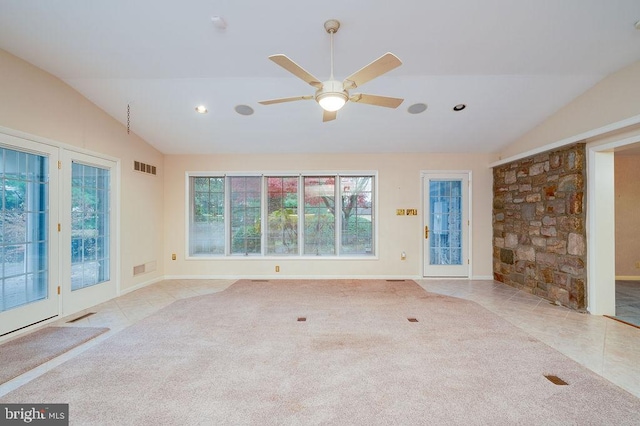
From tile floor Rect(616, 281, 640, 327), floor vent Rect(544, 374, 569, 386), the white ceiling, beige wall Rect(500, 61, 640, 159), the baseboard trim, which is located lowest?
floor vent Rect(544, 374, 569, 386)

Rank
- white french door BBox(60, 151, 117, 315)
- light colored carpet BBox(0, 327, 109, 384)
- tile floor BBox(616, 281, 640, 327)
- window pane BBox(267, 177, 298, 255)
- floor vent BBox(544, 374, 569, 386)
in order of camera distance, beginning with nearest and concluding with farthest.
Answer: floor vent BBox(544, 374, 569, 386) < light colored carpet BBox(0, 327, 109, 384) < tile floor BBox(616, 281, 640, 327) < white french door BBox(60, 151, 117, 315) < window pane BBox(267, 177, 298, 255)

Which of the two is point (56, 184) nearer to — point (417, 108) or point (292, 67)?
point (292, 67)

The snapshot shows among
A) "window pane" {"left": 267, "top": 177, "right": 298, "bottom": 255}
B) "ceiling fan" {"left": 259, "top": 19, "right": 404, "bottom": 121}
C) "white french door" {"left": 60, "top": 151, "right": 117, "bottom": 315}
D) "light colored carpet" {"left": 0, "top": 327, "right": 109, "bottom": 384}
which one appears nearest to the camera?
"ceiling fan" {"left": 259, "top": 19, "right": 404, "bottom": 121}

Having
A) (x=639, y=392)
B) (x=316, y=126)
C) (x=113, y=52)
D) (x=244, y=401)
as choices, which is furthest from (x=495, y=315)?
(x=113, y=52)

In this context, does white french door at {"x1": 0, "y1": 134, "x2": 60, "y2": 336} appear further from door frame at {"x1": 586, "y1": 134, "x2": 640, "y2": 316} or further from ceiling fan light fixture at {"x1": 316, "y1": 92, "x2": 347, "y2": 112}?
door frame at {"x1": 586, "y1": 134, "x2": 640, "y2": 316}

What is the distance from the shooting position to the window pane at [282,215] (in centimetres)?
570

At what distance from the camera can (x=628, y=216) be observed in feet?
17.9

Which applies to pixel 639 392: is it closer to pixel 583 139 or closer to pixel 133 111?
pixel 583 139

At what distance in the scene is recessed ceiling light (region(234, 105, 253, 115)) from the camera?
413cm

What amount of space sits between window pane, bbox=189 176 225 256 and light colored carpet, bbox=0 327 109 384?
8.51 feet

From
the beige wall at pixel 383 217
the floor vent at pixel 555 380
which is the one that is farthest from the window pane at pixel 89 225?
the floor vent at pixel 555 380

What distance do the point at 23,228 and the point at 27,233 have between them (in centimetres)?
8

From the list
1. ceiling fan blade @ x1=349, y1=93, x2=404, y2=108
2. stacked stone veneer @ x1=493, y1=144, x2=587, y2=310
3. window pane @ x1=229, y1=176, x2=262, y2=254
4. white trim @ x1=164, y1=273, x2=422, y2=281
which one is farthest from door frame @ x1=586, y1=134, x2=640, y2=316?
window pane @ x1=229, y1=176, x2=262, y2=254

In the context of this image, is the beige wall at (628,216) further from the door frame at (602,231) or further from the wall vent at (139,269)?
the wall vent at (139,269)
